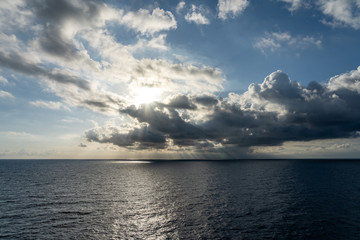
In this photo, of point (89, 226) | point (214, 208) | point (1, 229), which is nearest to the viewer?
point (1, 229)

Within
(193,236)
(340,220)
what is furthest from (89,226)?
(340,220)

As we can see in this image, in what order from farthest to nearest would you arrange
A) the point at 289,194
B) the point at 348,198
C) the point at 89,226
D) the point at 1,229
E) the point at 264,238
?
the point at 289,194
the point at 348,198
the point at 89,226
the point at 1,229
the point at 264,238

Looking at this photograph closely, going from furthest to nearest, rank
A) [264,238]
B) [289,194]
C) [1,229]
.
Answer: [289,194] → [1,229] → [264,238]

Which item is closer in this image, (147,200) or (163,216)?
(163,216)

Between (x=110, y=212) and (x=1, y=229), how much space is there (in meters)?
20.0

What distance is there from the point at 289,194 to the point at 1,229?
76917mm

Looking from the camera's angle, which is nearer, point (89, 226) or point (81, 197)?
point (89, 226)

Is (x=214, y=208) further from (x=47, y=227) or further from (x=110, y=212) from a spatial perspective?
(x=47, y=227)

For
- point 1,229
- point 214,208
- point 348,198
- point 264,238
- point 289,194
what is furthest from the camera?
point 289,194

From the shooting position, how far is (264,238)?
32.5 metres

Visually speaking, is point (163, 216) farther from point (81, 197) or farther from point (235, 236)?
point (81, 197)

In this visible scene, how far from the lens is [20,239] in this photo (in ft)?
107

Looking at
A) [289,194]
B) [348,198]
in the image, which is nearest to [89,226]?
[289,194]

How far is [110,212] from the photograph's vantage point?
47.9 meters
